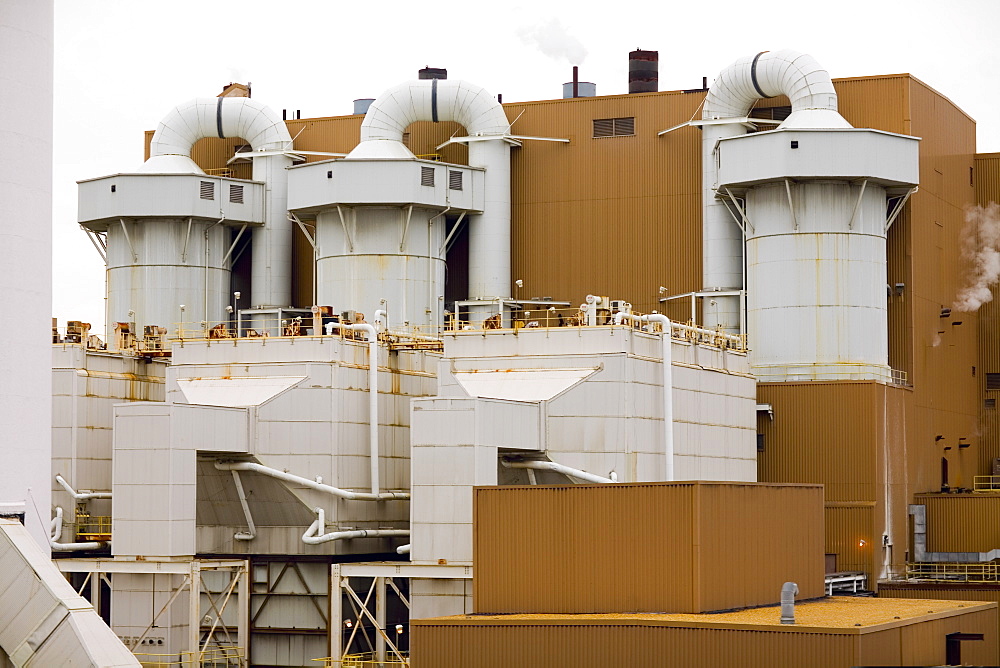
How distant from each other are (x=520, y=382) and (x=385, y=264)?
1894cm

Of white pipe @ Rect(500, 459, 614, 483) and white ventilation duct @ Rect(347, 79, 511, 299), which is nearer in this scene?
white pipe @ Rect(500, 459, 614, 483)

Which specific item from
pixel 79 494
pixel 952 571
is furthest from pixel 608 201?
pixel 79 494

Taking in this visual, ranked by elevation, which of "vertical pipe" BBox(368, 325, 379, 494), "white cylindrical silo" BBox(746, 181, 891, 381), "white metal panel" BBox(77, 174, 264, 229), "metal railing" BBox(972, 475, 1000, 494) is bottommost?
"metal railing" BBox(972, 475, 1000, 494)

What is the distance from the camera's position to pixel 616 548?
49.4 meters

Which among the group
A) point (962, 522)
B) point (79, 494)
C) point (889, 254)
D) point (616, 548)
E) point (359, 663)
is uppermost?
point (889, 254)

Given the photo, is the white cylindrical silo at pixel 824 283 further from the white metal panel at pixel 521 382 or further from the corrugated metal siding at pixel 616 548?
the corrugated metal siding at pixel 616 548

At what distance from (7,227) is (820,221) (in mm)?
41201

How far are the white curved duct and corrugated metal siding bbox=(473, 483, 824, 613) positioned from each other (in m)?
26.2

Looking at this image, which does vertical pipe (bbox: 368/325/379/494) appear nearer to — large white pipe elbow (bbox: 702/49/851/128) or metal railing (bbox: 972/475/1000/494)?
large white pipe elbow (bbox: 702/49/851/128)

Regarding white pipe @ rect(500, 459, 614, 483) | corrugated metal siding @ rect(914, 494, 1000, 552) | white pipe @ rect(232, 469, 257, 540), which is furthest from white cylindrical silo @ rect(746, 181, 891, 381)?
white pipe @ rect(232, 469, 257, 540)

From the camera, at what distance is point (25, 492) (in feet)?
137

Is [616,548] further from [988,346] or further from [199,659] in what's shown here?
[988,346]

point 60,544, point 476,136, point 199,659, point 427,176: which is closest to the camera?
point 199,659

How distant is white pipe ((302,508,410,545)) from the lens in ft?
206
